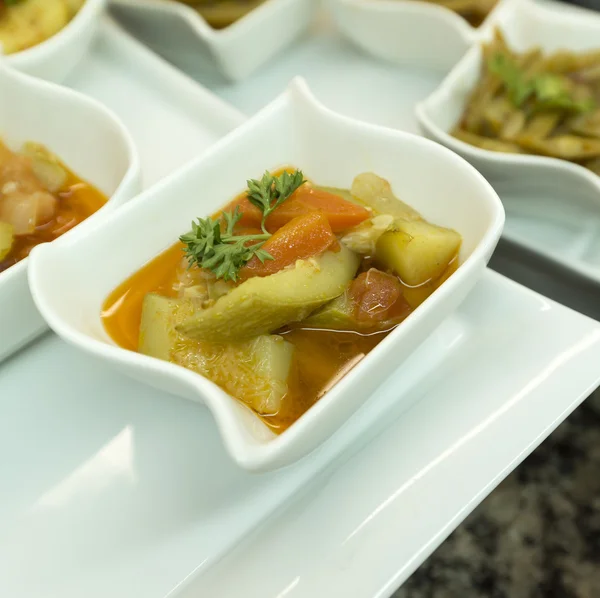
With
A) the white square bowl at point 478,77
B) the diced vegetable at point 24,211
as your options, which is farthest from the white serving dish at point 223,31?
the diced vegetable at point 24,211

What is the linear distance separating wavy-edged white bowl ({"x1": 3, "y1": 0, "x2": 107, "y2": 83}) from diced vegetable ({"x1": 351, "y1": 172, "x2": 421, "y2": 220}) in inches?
38.7

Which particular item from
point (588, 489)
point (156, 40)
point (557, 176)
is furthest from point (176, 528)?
point (156, 40)

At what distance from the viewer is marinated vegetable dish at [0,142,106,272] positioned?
4.77 ft

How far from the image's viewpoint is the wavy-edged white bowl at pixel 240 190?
38.6 inches

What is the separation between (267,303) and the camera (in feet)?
3.46

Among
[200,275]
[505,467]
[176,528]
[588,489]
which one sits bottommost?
[588,489]

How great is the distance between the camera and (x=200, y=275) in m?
1.24

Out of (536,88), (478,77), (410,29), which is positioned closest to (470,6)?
(410,29)

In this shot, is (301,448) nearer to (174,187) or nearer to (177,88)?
(174,187)

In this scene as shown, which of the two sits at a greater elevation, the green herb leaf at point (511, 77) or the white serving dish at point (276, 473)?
the green herb leaf at point (511, 77)

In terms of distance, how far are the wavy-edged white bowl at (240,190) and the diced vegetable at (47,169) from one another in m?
0.46

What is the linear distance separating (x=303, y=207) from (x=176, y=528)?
64cm

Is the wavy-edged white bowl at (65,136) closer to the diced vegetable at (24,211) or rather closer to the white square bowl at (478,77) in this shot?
the diced vegetable at (24,211)

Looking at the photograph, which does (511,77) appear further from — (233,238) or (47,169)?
(47,169)
